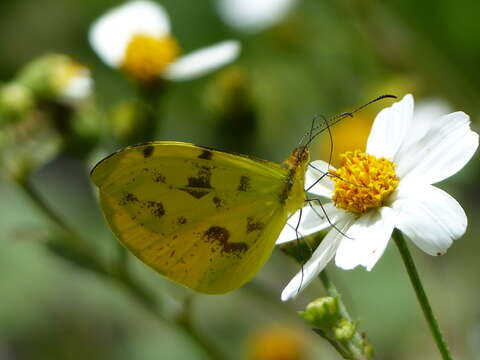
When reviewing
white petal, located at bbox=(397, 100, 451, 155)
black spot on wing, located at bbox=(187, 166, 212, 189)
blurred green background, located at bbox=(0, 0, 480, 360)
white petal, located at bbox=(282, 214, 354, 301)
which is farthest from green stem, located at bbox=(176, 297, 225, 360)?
white petal, located at bbox=(397, 100, 451, 155)

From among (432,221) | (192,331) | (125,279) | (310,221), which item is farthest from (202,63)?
(432,221)

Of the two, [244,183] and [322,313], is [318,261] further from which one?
[244,183]

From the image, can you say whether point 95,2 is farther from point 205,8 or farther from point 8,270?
point 8,270

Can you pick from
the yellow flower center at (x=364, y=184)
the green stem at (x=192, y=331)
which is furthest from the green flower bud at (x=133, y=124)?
the yellow flower center at (x=364, y=184)

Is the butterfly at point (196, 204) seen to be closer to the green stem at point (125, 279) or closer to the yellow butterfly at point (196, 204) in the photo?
the yellow butterfly at point (196, 204)

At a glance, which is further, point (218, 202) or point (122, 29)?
point (122, 29)
